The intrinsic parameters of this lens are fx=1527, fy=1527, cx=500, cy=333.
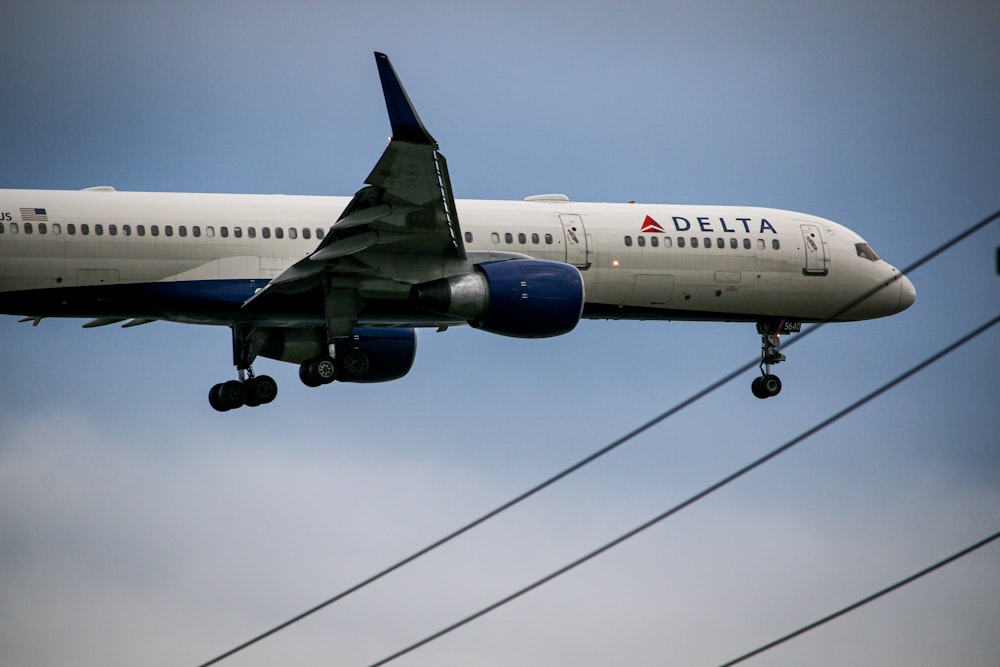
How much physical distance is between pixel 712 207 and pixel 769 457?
22842mm

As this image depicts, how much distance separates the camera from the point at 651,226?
35.6 m

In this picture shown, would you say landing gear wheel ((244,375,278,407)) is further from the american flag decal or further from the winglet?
the winglet

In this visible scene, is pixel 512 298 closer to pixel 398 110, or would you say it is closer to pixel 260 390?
pixel 398 110

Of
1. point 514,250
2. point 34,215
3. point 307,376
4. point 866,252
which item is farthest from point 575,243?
point 34,215

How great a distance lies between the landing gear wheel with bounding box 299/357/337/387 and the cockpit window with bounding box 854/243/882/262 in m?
13.3

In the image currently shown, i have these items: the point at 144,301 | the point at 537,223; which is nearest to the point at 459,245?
the point at 537,223

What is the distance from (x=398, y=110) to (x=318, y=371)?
8807 millimetres

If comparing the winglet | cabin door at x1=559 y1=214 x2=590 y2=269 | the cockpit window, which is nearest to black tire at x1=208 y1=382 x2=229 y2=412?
cabin door at x1=559 y1=214 x2=590 y2=269

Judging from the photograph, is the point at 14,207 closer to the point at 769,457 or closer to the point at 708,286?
the point at 708,286

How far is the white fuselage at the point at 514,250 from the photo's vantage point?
31.4m

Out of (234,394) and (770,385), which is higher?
(234,394)

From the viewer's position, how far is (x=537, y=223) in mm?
34531

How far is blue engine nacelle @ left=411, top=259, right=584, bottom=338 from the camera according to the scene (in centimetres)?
3072

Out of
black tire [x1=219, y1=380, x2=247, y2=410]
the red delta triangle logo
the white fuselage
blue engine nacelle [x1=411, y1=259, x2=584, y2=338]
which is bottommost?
blue engine nacelle [x1=411, y1=259, x2=584, y2=338]
